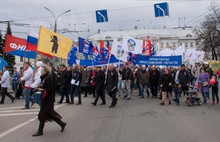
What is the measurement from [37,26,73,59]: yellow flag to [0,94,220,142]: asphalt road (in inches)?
86.3

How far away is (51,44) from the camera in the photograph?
35.6 feet

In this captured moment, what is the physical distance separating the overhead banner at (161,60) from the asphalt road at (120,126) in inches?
252

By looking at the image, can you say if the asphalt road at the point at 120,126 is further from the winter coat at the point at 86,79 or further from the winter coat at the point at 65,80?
the winter coat at the point at 86,79

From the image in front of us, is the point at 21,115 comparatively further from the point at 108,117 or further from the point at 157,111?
the point at 157,111

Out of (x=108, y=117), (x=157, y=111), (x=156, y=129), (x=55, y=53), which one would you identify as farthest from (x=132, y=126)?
(x=55, y=53)

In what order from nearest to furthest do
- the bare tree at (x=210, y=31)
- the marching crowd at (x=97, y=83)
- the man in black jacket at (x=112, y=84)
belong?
the marching crowd at (x=97, y=83) → the man in black jacket at (x=112, y=84) → the bare tree at (x=210, y=31)

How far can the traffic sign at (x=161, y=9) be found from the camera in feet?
70.1

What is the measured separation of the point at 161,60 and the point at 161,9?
15.2ft

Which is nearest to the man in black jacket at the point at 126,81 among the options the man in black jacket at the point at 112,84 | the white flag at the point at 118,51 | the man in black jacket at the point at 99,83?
the white flag at the point at 118,51

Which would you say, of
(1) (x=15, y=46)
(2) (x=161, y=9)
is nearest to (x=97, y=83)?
(1) (x=15, y=46)

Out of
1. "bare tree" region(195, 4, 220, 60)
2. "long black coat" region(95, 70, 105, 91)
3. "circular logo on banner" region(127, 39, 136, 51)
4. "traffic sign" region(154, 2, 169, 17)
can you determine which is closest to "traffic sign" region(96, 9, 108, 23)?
"traffic sign" region(154, 2, 169, 17)

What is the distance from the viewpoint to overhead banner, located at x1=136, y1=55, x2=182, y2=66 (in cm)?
1764

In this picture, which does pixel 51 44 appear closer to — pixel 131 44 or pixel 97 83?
pixel 97 83

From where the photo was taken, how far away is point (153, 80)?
17.2 metres
